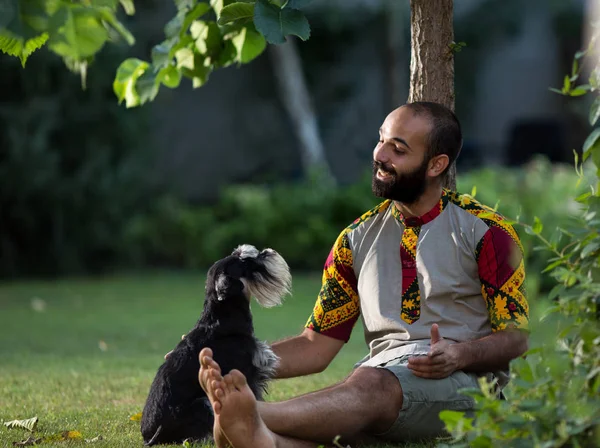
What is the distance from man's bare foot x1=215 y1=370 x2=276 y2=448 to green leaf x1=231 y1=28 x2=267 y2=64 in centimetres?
234

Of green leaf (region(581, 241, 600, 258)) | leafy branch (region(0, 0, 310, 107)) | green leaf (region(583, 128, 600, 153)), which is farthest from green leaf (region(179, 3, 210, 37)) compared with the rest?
green leaf (region(581, 241, 600, 258))

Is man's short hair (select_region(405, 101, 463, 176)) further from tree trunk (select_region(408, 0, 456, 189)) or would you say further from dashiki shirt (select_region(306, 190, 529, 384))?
tree trunk (select_region(408, 0, 456, 189))

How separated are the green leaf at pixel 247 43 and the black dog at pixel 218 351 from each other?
4.75ft

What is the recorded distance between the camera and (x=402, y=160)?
447 centimetres

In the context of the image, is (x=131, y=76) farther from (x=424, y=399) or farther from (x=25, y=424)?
(x=424, y=399)

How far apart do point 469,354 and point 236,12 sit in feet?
6.23

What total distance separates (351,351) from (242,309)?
14.0ft

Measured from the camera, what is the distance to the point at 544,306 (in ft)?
11.4

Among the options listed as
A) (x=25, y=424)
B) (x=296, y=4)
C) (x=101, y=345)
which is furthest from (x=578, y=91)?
(x=101, y=345)

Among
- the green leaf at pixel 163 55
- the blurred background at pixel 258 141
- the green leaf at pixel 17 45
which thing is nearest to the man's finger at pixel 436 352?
the green leaf at pixel 17 45

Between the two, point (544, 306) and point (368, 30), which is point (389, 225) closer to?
point (544, 306)

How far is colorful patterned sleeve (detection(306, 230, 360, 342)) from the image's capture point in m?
4.71

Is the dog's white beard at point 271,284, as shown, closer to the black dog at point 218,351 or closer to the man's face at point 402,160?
the black dog at point 218,351

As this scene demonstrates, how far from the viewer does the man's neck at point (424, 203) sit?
4527mm
